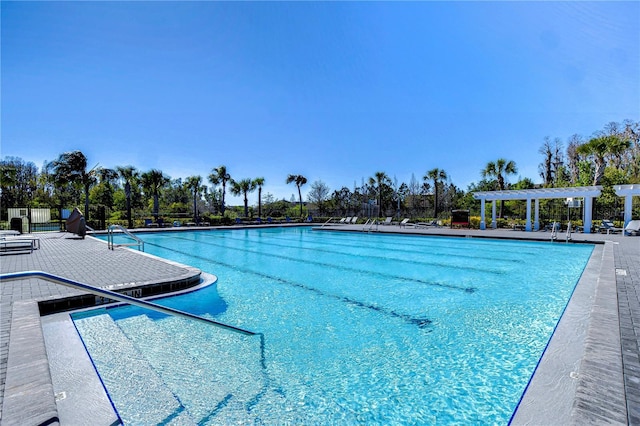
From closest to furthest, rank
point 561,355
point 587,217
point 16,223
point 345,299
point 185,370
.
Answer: point 561,355
point 185,370
point 345,299
point 16,223
point 587,217

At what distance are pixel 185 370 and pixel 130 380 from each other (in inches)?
18.3

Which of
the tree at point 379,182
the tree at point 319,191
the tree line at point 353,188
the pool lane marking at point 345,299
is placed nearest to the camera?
the pool lane marking at point 345,299

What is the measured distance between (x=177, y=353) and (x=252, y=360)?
834 millimetres

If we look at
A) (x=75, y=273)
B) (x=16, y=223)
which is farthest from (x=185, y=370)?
(x=16, y=223)

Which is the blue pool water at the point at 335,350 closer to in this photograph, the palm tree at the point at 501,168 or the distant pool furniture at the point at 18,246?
the distant pool furniture at the point at 18,246

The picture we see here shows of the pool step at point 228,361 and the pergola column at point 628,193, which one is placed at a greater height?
the pergola column at point 628,193

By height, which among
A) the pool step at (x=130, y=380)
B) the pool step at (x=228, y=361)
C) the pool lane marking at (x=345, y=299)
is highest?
the pool step at (x=130, y=380)

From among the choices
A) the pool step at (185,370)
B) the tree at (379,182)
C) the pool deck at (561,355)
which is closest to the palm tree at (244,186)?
the tree at (379,182)

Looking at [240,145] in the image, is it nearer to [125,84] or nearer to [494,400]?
[125,84]

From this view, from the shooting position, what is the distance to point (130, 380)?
2.74m

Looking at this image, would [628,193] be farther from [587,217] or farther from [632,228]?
[632,228]

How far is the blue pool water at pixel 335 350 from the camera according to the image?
2.51 meters

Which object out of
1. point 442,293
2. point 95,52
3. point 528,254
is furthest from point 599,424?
point 95,52

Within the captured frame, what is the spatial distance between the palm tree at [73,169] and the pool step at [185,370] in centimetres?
1966
